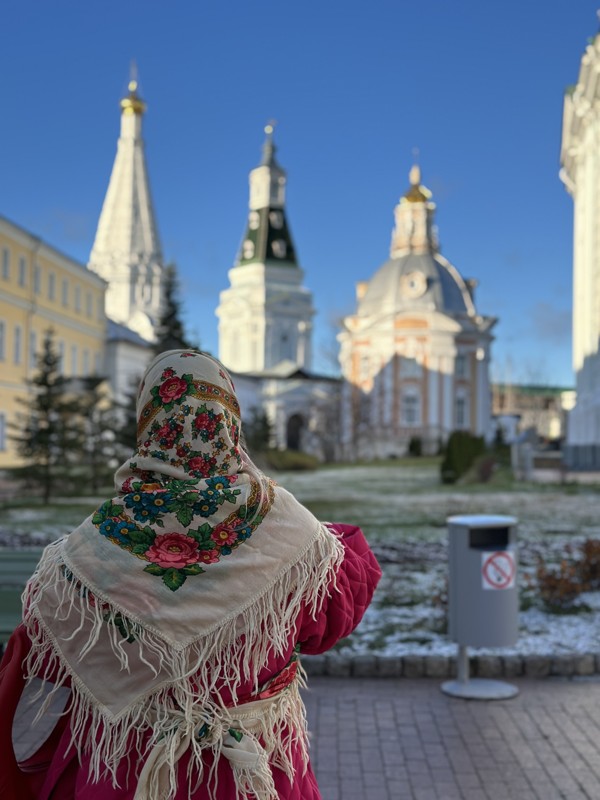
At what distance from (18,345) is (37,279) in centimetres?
377

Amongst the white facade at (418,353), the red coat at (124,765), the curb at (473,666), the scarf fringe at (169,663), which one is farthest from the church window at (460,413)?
the scarf fringe at (169,663)

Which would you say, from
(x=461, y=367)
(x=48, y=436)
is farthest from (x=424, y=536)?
(x=461, y=367)

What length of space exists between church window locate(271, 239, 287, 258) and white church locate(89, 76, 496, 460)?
0.10 metres

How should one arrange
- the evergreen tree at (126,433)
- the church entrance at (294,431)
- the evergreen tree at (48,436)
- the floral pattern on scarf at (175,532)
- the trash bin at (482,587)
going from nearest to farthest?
the floral pattern on scarf at (175,532), the trash bin at (482,587), the evergreen tree at (48,436), the evergreen tree at (126,433), the church entrance at (294,431)

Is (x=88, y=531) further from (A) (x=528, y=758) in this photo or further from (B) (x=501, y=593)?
(B) (x=501, y=593)

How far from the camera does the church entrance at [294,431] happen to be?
72.1m

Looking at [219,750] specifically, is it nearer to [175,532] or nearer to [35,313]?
[175,532]

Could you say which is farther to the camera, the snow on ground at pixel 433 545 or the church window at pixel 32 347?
the church window at pixel 32 347

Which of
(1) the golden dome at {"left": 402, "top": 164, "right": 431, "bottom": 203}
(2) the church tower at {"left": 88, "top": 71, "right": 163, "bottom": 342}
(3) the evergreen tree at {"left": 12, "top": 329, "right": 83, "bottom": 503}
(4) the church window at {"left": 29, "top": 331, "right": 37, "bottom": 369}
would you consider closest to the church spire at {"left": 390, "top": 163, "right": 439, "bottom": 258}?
(1) the golden dome at {"left": 402, "top": 164, "right": 431, "bottom": 203}

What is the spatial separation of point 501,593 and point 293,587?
165 inches

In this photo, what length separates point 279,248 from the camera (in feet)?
302

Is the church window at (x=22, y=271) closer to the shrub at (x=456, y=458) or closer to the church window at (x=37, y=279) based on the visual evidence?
the church window at (x=37, y=279)

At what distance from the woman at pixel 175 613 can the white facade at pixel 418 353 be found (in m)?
63.2

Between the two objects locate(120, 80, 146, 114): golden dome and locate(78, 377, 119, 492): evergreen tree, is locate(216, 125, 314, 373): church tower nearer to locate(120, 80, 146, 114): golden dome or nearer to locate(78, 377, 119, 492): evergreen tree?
locate(120, 80, 146, 114): golden dome
